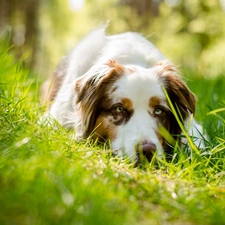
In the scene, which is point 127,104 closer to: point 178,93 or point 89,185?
point 178,93

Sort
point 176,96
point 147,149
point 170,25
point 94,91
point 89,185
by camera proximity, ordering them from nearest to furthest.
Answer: point 89,185, point 147,149, point 94,91, point 176,96, point 170,25

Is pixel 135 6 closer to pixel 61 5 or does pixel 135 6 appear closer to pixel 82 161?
pixel 82 161

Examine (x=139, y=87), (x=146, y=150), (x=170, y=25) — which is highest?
(x=139, y=87)

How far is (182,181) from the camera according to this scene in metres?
2.66

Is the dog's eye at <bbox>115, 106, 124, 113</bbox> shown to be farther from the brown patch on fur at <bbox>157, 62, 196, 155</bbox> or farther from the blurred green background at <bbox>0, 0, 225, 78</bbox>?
the blurred green background at <bbox>0, 0, 225, 78</bbox>

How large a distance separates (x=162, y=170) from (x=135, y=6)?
8726 millimetres

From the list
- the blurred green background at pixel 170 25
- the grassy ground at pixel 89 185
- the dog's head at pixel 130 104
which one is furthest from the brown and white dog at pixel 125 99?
the blurred green background at pixel 170 25

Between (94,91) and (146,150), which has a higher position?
(94,91)

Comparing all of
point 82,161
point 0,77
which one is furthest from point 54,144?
point 0,77

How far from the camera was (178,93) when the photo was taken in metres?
3.88

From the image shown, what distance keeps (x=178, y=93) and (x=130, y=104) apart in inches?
22.0

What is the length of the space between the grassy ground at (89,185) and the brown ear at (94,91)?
471 mm

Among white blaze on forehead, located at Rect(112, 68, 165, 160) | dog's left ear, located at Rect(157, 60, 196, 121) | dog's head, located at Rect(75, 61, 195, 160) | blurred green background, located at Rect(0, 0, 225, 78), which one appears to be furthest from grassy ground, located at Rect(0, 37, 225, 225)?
blurred green background, located at Rect(0, 0, 225, 78)

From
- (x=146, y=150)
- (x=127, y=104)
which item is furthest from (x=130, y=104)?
(x=146, y=150)
